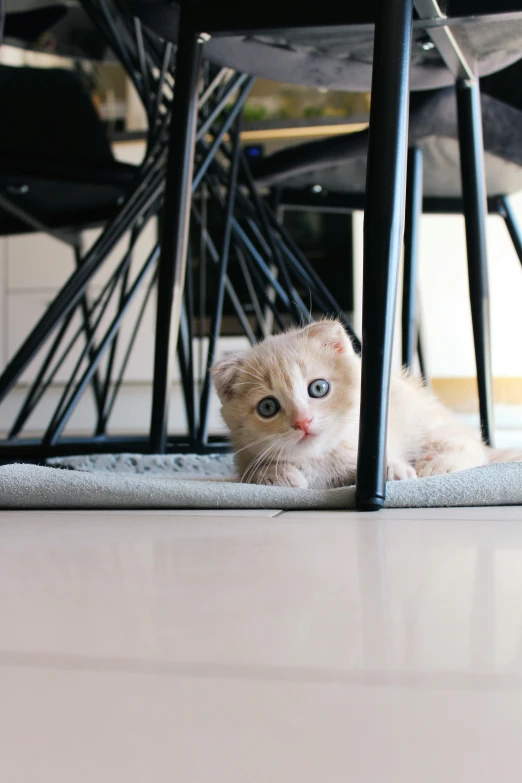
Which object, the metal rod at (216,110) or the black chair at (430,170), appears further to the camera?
the metal rod at (216,110)

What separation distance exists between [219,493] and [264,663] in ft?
1.70

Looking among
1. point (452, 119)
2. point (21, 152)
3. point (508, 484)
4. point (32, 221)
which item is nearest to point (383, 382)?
point (508, 484)

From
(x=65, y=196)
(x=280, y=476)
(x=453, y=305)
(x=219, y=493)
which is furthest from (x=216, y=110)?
(x=453, y=305)

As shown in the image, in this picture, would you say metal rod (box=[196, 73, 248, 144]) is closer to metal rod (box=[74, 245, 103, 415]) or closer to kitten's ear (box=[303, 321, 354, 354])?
metal rod (box=[74, 245, 103, 415])

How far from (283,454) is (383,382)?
293 mm

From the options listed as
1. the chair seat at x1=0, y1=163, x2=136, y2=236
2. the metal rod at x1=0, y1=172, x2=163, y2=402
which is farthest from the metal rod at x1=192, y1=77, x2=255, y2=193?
the chair seat at x1=0, y1=163, x2=136, y2=236

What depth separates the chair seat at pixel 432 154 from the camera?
158cm

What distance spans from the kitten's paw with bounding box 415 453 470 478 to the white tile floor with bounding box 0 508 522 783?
1.56ft

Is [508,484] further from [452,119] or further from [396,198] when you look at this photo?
[452,119]

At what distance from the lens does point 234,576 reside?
1.63 feet

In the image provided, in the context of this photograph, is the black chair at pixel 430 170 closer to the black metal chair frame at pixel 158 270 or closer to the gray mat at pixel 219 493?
the black metal chair frame at pixel 158 270

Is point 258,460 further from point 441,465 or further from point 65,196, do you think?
point 65,196

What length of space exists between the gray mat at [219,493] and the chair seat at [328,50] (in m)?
0.62

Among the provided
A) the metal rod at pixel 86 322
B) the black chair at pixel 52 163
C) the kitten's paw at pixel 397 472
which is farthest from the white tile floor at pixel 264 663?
the metal rod at pixel 86 322
